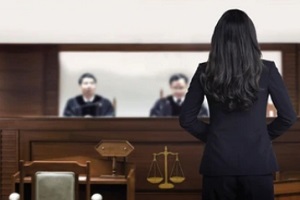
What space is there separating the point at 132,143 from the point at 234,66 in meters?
2.25

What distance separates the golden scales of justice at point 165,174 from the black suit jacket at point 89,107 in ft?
7.05

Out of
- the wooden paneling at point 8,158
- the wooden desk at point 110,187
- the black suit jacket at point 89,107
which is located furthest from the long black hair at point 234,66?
the black suit jacket at point 89,107

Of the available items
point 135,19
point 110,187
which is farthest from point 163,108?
point 110,187

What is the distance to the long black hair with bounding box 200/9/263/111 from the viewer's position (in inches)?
78.5

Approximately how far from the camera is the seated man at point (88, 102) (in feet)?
20.3

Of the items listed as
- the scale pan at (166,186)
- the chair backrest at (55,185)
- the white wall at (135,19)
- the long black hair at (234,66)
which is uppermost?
the white wall at (135,19)

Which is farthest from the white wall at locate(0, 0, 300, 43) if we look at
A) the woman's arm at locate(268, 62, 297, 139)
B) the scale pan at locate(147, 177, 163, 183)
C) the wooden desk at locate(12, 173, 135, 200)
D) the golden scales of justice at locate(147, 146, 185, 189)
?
the woman's arm at locate(268, 62, 297, 139)

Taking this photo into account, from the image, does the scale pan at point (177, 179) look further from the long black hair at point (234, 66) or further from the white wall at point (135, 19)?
the white wall at point (135, 19)

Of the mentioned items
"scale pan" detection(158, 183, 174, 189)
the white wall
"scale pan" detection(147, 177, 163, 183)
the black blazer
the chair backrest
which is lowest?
"scale pan" detection(158, 183, 174, 189)

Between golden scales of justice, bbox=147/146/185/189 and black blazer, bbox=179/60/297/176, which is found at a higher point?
black blazer, bbox=179/60/297/176

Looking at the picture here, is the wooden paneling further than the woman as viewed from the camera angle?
Yes

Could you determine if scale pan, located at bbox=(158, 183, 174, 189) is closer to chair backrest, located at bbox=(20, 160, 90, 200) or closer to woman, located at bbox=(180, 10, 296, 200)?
chair backrest, located at bbox=(20, 160, 90, 200)

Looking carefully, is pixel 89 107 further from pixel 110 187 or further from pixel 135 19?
pixel 110 187

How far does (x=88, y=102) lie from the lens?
628cm
